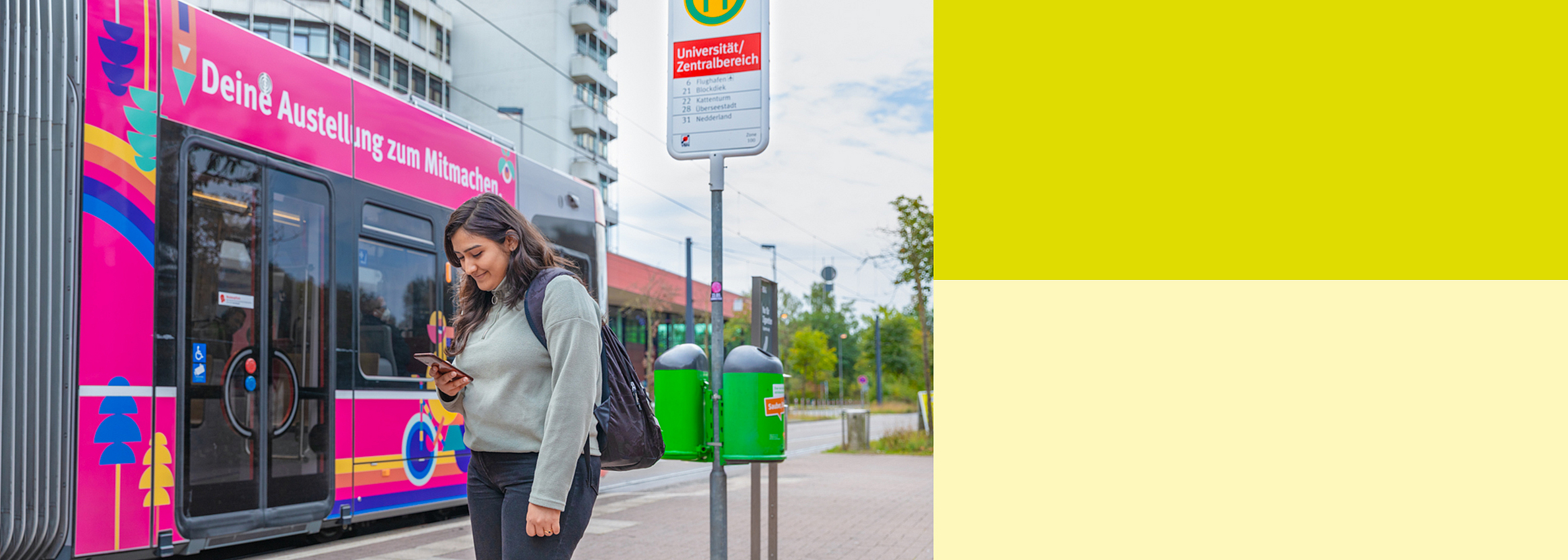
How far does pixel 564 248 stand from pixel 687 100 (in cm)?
474

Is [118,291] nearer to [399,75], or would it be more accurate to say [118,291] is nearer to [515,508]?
[515,508]

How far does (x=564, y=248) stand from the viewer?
9156 millimetres

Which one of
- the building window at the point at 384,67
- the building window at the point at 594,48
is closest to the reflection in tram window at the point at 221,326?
the building window at the point at 384,67

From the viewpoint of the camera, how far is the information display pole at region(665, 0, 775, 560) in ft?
15.0

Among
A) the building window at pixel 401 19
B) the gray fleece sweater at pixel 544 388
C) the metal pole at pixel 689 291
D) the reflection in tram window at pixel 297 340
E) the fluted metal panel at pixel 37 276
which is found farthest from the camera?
the building window at pixel 401 19

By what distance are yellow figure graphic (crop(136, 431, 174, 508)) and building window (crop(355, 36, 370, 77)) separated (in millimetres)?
34536

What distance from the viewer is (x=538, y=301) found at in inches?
110

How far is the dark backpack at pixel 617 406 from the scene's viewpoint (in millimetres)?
2805

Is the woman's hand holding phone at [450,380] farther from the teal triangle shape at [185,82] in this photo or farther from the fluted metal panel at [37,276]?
the teal triangle shape at [185,82]

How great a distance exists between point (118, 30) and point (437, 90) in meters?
40.1

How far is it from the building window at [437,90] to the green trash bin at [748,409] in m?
39.9

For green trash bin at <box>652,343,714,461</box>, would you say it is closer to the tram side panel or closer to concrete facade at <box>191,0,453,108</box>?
the tram side panel

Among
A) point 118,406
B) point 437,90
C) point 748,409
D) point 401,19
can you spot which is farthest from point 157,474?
point 437,90

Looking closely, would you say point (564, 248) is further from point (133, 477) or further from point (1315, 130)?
point (1315, 130)
